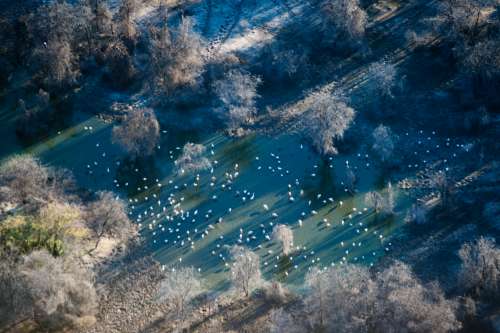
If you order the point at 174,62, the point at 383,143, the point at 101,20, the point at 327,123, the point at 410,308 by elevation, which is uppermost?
the point at 101,20

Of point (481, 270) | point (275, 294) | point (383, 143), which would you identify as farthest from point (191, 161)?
point (481, 270)

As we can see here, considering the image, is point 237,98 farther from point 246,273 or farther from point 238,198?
point 246,273

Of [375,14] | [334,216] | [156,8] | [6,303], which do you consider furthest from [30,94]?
[375,14]

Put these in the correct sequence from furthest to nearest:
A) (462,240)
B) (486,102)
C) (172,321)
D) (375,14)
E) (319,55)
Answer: (375,14) → (319,55) → (486,102) → (462,240) → (172,321)

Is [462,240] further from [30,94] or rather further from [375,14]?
[30,94]

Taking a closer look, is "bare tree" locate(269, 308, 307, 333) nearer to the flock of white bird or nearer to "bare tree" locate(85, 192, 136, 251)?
the flock of white bird
